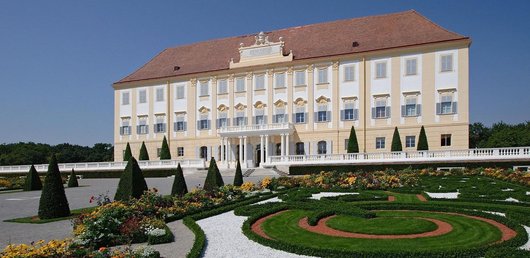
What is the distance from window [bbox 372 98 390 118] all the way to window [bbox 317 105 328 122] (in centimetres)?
427

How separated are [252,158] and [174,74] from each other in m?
13.0

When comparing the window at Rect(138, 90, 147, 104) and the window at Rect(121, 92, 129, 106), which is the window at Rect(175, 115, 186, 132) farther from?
the window at Rect(121, 92, 129, 106)

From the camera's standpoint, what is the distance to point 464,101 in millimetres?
33625

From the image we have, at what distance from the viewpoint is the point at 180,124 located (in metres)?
44.9

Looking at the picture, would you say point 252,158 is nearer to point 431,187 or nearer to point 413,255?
point 431,187

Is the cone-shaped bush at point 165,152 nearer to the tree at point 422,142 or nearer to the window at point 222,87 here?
the window at point 222,87

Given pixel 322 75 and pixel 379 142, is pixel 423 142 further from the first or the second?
pixel 322 75

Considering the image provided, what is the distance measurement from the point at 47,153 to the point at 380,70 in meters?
66.7

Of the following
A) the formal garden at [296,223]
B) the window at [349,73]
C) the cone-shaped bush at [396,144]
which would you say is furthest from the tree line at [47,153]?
the formal garden at [296,223]

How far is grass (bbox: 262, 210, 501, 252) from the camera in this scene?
25.7 ft

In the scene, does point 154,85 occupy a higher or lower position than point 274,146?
higher

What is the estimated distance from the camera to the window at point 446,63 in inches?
1344

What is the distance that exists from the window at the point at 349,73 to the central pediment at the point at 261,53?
224 inches

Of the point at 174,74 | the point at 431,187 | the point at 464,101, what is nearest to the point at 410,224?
the point at 431,187
